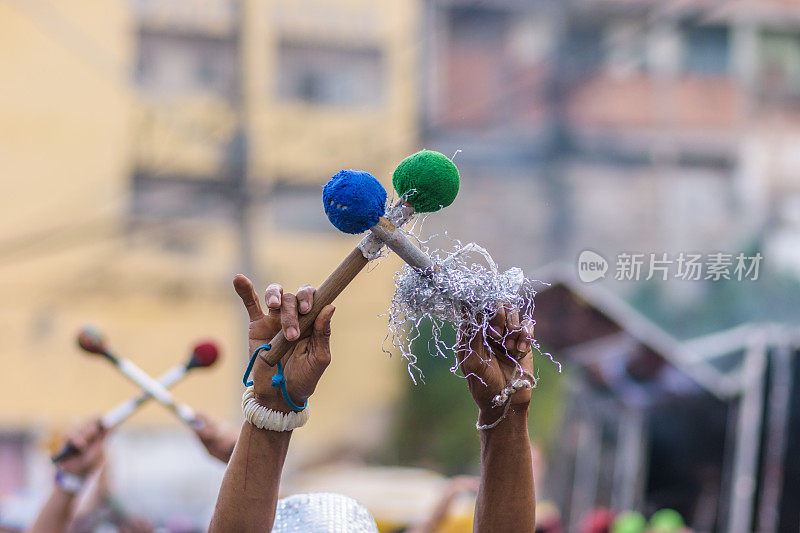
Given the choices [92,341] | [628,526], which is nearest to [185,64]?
[628,526]

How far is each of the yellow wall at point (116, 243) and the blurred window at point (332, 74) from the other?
14 cm

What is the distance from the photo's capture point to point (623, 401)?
5.50 meters

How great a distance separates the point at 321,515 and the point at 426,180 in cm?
59

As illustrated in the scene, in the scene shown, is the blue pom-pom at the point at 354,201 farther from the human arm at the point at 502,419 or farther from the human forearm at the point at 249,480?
the human forearm at the point at 249,480

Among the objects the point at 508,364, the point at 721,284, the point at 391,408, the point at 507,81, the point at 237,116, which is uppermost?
the point at 507,81

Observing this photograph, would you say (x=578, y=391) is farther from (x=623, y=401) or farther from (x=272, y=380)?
(x=272, y=380)

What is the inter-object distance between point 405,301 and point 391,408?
792cm

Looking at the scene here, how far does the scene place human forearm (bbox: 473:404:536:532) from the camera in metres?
1.43

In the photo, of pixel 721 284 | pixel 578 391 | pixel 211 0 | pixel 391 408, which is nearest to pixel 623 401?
pixel 578 391

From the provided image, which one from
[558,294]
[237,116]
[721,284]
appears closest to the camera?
[558,294]

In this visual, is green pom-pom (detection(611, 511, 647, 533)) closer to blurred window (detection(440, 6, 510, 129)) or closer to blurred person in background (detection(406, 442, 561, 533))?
blurred person in background (detection(406, 442, 561, 533))

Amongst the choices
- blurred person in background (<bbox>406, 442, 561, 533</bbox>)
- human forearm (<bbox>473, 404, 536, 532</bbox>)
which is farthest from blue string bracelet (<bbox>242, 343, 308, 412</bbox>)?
blurred person in background (<bbox>406, 442, 561, 533</bbox>)

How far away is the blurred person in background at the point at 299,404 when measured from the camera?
4.49ft

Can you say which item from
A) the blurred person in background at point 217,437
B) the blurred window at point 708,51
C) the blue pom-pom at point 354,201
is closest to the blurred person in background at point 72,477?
the blurred person in background at point 217,437
